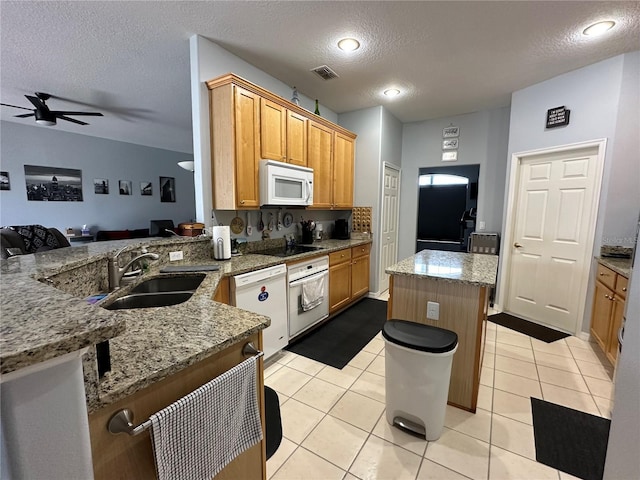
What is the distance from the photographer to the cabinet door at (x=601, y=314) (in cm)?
250

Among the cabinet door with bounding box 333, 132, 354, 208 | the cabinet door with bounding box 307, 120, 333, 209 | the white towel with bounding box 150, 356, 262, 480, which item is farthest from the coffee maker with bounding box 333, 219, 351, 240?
the white towel with bounding box 150, 356, 262, 480

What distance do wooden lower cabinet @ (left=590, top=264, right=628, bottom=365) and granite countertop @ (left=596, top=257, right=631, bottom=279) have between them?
40 mm

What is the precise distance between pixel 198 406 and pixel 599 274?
12.1 feet

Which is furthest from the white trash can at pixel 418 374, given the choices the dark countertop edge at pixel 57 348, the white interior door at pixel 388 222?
the white interior door at pixel 388 222

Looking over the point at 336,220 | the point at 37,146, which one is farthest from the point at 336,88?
the point at 37,146

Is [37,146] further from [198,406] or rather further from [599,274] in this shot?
[599,274]

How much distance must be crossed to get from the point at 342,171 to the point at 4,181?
18.1 feet

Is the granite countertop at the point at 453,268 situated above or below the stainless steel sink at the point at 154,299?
above

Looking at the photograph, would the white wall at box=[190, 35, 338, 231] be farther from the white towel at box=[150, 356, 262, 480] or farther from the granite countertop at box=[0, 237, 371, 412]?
Result: the white towel at box=[150, 356, 262, 480]

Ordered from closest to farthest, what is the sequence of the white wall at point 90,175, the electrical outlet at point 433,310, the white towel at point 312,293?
1. the electrical outlet at point 433,310
2. the white towel at point 312,293
3. the white wall at point 90,175

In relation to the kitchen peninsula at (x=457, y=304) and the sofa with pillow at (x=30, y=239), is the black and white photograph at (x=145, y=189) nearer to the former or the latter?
the sofa with pillow at (x=30, y=239)

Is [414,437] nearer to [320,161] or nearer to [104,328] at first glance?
[104,328]

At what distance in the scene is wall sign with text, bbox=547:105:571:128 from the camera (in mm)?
3079

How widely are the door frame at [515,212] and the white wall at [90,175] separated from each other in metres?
6.99
